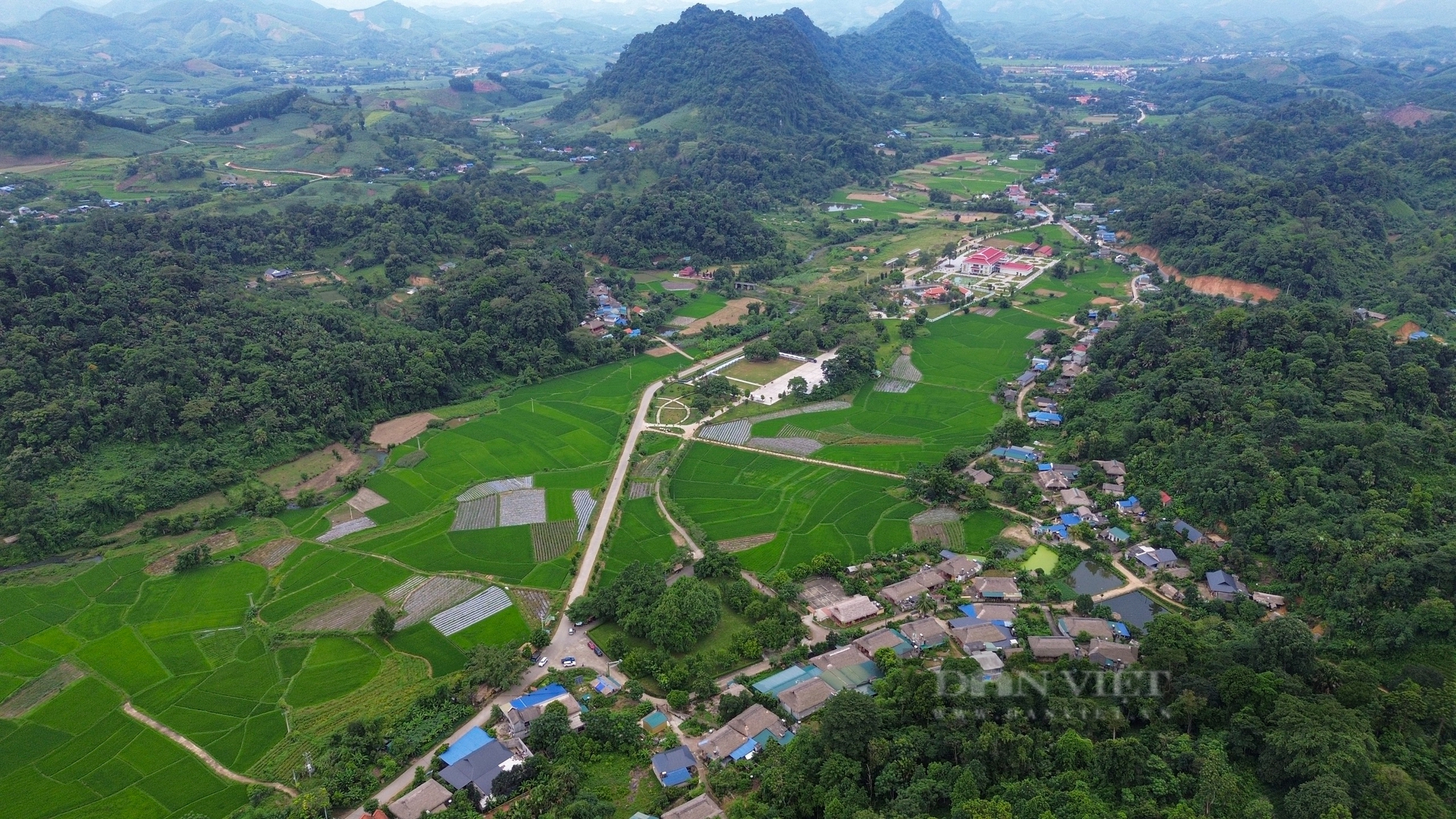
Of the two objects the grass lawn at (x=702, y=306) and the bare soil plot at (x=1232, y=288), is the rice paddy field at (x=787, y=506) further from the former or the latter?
the bare soil plot at (x=1232, y=288)

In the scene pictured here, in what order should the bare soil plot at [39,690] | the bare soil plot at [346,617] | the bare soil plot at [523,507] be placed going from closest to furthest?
1. the bare soil plot at [39,690]
2. the bare soil plot at [346,617]
3. the bare soil plot at [523,507]

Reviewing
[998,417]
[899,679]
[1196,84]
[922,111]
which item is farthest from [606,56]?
[899,679]

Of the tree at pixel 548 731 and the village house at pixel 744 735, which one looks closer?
the village house at pixel 744 735

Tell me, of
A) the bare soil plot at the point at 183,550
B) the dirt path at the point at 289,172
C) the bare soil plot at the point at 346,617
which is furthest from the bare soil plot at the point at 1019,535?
the dirt path at the point at 289,172

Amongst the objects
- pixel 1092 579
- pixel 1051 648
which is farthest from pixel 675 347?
pixel 1051 648

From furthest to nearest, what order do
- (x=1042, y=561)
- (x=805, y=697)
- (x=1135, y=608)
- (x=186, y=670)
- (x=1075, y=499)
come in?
(x=1075, y=499) < (x=1042, y=561) < (x=1135, y=608) < (x=186, y=670) < (x=805, y=697)

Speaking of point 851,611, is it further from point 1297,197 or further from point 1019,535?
point 1297,197

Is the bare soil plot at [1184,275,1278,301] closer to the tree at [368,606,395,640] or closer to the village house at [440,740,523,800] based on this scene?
the village house at [440,740,523,800]
